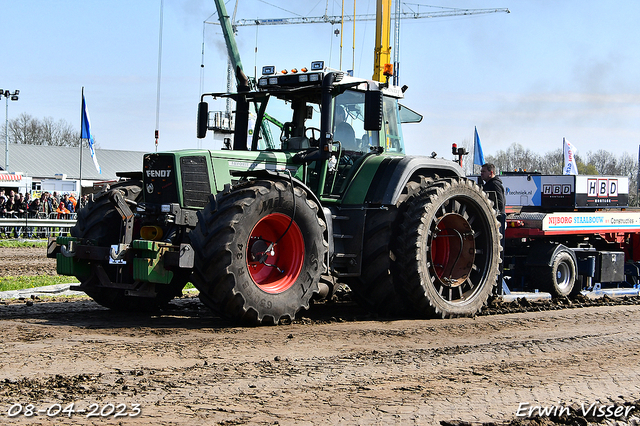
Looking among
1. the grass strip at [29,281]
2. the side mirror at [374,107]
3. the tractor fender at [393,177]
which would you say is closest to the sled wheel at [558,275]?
the tractor fender at [393,177]

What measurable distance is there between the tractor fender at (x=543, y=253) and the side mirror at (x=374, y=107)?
4930 millimetres

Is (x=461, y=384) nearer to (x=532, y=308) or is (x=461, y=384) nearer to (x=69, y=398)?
(x=69, y=398)

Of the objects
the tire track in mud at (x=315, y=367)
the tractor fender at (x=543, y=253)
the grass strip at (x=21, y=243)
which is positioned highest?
the tractor fender at (x=543, y=253)

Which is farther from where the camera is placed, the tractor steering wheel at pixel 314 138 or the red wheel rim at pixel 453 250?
the red wheel rim at pixel 453 250

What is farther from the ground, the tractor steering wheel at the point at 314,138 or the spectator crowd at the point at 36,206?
the tractor steering wheel at the point at 314,138

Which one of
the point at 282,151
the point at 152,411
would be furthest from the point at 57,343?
the point at 282,151

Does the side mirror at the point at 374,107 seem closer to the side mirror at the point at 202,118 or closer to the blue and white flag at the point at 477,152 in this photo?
the side mirror at the point at 202,118

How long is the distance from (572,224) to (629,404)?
8.03m

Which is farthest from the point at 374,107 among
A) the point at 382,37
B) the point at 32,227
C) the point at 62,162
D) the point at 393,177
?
the point at 62,162

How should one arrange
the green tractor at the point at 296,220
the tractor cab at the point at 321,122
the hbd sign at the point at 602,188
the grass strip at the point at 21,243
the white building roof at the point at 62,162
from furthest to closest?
the white building roof at the point at 62,162, the grass strip at the point at 21,243, the hbd sign at the point at 602,188, the tractor cab at the point at 321,122, the green tractor at the point at 296,220

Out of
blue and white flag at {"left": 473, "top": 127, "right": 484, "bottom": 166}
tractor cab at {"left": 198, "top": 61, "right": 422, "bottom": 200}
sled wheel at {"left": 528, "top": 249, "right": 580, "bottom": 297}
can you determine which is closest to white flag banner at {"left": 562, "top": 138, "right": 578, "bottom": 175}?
blue and white flag at {"left": 473, "top": 127, "right": 484, "bottom": 166}

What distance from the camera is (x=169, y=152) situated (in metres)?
8.06

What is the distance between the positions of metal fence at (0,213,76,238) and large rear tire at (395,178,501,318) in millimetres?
16891

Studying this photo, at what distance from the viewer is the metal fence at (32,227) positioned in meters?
23.6
